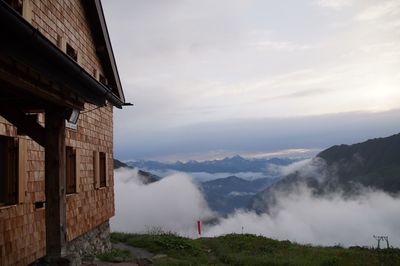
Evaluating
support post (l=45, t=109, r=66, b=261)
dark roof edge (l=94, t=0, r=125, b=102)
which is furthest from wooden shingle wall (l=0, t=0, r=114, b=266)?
support post (l=45, t=109, r=66, b=261)

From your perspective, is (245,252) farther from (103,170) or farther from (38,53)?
(38,53)

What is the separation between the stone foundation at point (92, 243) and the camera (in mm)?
13086

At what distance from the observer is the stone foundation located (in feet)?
42.9

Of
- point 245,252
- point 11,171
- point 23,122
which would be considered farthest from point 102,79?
point 23,122

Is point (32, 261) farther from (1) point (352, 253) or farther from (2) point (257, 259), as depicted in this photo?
(1) point (352, 253)

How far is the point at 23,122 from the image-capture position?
6730 mm

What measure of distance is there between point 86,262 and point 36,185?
3.89 meters

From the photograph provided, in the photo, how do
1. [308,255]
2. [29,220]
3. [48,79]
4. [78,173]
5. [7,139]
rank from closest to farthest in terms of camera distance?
1. [48,79]
2. [7,139]
3. [29,220]
4. [78,173]
5. [308,255]

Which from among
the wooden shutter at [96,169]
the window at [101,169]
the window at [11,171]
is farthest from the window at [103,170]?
the window at [11,171]

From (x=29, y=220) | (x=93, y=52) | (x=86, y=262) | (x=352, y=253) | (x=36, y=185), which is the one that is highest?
(x=93, y=52)

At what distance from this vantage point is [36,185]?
10.1 m

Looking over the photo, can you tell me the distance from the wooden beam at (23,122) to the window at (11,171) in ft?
7.75

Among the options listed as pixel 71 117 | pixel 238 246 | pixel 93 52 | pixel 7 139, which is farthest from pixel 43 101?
pixel 238 246

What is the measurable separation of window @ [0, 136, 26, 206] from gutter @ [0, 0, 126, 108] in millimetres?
3040
